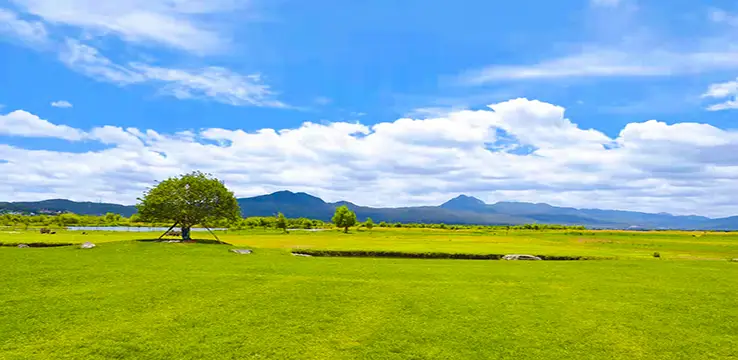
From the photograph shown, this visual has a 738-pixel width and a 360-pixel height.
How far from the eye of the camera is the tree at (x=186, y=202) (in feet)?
169

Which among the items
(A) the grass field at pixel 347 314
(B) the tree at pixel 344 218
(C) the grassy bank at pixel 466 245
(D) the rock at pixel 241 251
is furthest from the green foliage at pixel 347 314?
(B) the tree at pixel 344 218

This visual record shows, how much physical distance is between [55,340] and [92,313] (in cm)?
288

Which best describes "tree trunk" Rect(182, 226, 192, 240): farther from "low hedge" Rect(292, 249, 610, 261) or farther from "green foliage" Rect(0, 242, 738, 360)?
"green foliage" Rect(0, 242, 738, 360)

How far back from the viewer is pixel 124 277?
2352 cm

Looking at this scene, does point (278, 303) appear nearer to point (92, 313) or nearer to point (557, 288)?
point (92, 313)

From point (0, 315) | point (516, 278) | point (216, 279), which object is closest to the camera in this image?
point (0, 315)

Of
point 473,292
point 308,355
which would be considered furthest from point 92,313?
point 473,292

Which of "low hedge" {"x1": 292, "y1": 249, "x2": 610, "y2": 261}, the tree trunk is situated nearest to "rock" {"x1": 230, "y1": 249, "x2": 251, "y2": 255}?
"low hedge" {"x1": 292, "y1": 249, "x2": 610, "y2": 261}

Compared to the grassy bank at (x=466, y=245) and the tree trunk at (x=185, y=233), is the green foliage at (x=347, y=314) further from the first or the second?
the grassy bank at (x=466, y=245)

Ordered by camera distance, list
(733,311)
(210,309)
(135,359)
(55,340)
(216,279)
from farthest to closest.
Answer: (216,279)
(733,311)
(210,309)
(55,340)
(135,359)

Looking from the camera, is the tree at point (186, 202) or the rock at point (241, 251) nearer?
the rock at point (241, 251)

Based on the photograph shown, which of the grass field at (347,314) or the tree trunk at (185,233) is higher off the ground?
the tree trunk at (185,233)

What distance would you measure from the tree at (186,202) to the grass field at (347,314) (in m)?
23.6

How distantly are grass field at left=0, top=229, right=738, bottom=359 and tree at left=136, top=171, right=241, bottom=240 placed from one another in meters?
23.6
